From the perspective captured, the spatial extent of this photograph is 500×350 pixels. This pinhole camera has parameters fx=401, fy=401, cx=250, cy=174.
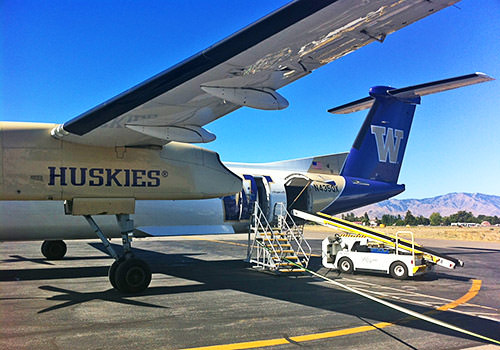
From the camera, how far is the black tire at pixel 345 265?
12.2 metres

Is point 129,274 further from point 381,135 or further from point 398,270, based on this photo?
point 381,135

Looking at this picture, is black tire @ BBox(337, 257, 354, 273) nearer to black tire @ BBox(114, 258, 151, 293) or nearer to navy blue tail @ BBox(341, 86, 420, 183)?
navy blue tail @ BBox(341, 86, 420, 183)

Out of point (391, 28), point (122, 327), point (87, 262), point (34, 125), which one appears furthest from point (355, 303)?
point (87, 262)

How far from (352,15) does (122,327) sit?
17.9 feet

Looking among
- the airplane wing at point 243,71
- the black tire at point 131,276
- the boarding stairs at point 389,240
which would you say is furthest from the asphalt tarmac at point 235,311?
the airplane wing at point 243,71

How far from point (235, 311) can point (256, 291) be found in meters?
1.94

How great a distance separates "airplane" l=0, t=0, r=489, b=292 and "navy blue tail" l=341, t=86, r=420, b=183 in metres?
3.38

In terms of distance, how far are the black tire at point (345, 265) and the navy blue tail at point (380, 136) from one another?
5310 millimetres

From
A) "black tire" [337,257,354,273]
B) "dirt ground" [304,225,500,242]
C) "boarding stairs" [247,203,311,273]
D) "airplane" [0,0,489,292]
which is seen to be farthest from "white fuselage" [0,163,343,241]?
"dirt ground" [304,225,500,242]

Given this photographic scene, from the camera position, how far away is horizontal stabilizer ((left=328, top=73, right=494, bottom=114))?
1156 centimetres

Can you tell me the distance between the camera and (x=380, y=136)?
1691 centimetres

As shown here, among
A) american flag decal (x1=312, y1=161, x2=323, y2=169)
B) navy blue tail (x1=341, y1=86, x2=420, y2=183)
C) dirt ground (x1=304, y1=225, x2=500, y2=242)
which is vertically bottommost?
dirt ground (x1=304, y1=225, x2=500, y2=242)

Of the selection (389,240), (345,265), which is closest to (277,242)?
(345,265)

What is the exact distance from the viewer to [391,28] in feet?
16.8
